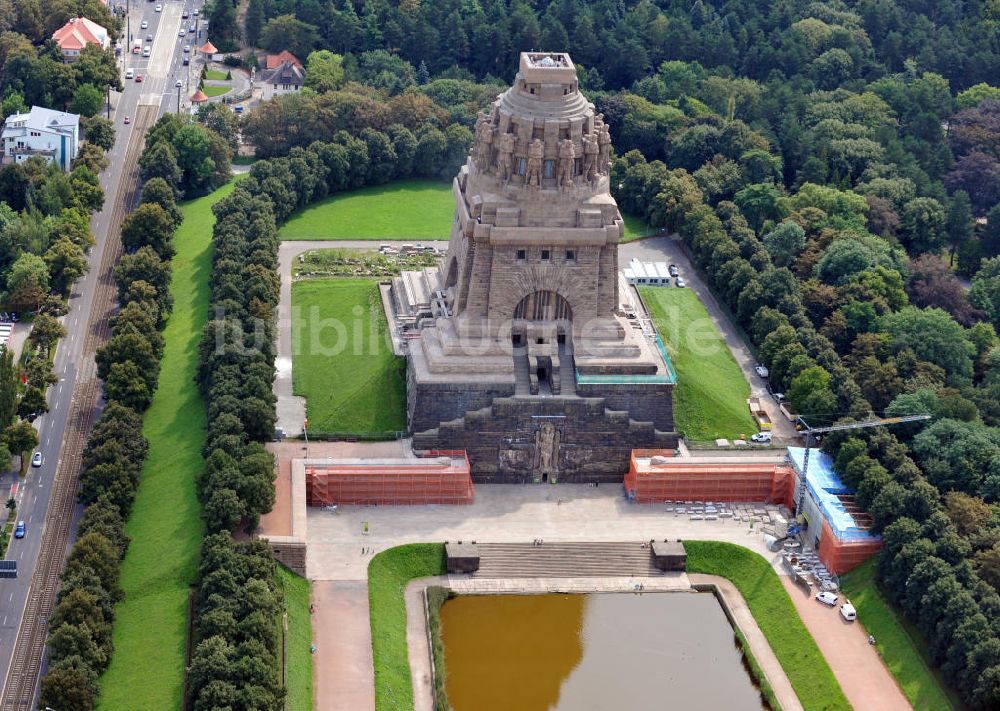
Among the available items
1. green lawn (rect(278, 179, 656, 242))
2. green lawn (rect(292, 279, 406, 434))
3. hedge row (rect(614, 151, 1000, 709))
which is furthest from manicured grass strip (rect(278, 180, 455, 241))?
hedge row (rect(614, 151, 1000, 709))

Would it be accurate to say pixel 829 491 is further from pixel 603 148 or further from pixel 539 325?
pixel 603 148

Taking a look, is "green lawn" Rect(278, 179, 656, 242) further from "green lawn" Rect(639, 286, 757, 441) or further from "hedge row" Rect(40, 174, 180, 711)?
"green lawn" Rect(639, 286, 757, 441)

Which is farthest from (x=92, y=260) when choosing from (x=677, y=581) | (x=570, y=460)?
(x=677, y=581)

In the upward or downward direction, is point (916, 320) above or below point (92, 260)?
above

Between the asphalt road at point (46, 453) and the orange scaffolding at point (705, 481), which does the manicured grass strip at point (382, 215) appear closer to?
the asphalt road at point (46, 453)

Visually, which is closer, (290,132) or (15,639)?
(15,639)

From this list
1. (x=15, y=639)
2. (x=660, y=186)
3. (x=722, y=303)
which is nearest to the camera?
(x=15, y=639)

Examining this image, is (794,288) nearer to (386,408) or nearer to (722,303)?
(722,303)

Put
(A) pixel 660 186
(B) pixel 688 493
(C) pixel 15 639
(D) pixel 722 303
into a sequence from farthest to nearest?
(A) pixel 660 186 < (D) pixel 722 303 < (B) pixel 688 493 < (C) pixel 15 639
